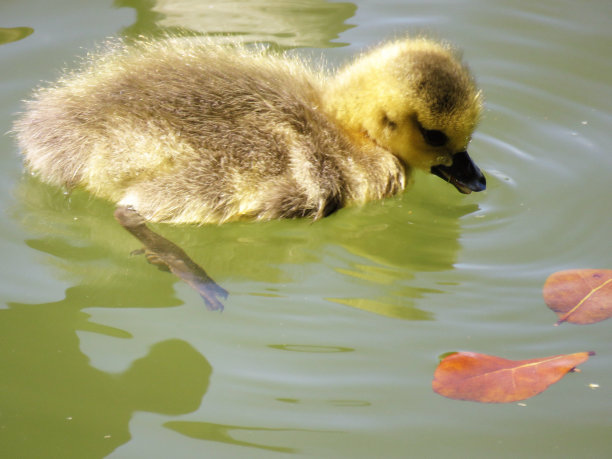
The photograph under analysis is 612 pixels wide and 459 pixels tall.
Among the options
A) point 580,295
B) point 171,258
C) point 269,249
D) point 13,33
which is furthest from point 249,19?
point 580,295

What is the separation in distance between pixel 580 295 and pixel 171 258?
128cm

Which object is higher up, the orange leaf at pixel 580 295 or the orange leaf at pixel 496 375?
the orange leaf at pixel 580 295

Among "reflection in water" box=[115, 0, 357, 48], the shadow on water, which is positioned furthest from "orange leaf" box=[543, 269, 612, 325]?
"reflection in water" box=[115, 0, 357, 48]

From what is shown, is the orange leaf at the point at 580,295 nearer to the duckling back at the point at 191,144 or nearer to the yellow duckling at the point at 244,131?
the yellow duckling at the point at 244,131

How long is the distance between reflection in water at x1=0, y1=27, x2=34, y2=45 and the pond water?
204mm

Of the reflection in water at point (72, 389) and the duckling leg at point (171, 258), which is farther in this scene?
the duckling leg at point (171, 258)

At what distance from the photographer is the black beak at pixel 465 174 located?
118 inches

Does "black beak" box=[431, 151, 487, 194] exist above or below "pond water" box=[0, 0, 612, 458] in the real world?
above

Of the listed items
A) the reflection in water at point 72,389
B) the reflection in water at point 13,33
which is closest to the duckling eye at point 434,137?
the reflection in water at point 72,389

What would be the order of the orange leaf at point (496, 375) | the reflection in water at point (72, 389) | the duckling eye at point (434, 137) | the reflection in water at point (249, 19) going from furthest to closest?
the reflection in water at point (249, 19) → the duckling eye at point (434, 137) → the orange leaf at point (496, 375) → the reflection in water at point (72, 389)

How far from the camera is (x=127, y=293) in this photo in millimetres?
2496

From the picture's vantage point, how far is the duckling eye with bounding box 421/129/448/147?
292cm

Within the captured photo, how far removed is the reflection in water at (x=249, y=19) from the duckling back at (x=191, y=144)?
48.5 inches

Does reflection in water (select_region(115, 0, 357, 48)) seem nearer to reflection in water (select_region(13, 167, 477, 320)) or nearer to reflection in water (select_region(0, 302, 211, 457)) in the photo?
reflection in water (select_region(13, 167, 477, 320))
